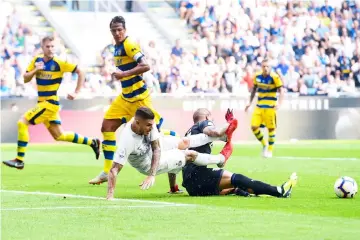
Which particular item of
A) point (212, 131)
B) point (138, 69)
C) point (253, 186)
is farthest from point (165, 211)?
point (138, 69)

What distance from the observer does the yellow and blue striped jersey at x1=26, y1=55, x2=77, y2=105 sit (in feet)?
56.0

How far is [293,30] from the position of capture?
36.7 meters

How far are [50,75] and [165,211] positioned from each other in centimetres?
662

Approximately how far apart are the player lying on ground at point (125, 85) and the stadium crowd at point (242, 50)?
14.3 m

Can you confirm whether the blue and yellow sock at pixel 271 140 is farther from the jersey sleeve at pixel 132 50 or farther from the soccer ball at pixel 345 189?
the soccer ball at pixel 345 189

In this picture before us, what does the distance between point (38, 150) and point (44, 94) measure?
8.91 meters

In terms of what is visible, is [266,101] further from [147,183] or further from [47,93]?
[147,183]

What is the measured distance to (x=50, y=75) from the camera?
17266mm

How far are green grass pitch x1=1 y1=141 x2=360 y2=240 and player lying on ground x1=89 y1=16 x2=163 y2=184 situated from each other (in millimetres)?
814

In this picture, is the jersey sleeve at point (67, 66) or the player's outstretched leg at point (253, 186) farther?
the jersey sleeve at point (67, 66)

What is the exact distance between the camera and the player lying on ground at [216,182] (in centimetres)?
1276

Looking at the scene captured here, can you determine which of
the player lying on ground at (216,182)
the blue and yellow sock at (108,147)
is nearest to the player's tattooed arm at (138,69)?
the blue and yellow sock at (108,147)

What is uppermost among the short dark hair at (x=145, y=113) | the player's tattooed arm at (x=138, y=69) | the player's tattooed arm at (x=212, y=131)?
the player's tattooed arm at (x=138, y=69)

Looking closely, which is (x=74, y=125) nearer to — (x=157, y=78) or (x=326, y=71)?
(x=157, y=78)
